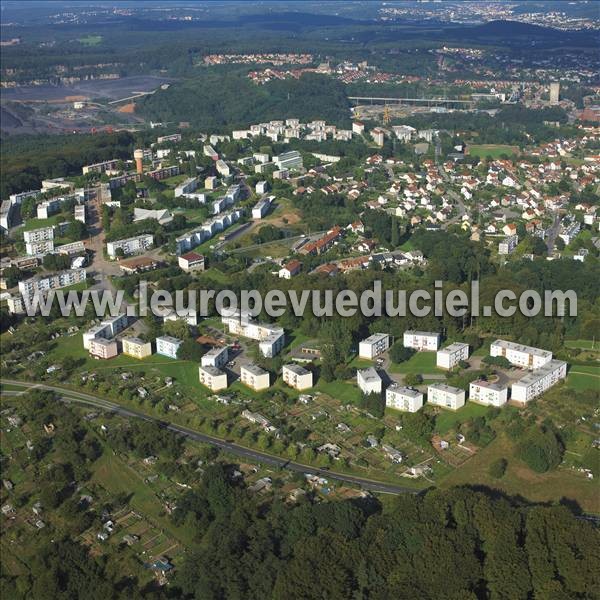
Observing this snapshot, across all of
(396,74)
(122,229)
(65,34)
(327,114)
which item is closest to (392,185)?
(122,229)

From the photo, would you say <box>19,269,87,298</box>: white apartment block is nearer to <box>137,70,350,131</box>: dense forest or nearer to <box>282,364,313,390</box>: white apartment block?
<box>282,364,313,390</box>: white apartment block

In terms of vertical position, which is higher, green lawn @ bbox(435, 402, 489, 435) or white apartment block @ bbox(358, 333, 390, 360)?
white apartment block @ bbox(358, 333, 390, 360)

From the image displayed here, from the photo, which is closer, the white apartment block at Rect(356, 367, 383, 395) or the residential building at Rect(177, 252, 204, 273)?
the white apartment block at Rect(356, 367, 383, 395)

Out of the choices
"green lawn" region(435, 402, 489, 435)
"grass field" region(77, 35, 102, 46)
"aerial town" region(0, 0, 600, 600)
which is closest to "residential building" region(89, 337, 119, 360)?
"aerial town" region(0, 0, 600, 600)

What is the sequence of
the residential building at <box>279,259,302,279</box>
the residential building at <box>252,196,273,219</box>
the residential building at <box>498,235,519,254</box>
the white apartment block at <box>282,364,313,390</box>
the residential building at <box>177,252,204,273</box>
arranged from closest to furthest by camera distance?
the white apartment block at <box>282,364,313,390</box> < the residential building at <box>279,259,302,279</box> < the residential building at <box>177,252,204,273</box> < the residential building at <box>498,235,519,254</box> < the residential building at <box>252,196,273,219</box>

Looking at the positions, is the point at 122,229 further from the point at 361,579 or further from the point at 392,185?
the point at 361,579

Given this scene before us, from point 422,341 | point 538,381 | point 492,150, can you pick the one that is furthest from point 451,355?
point 492,150

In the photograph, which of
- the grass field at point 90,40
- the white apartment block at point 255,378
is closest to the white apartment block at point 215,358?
the white apartment block at point 255,378
